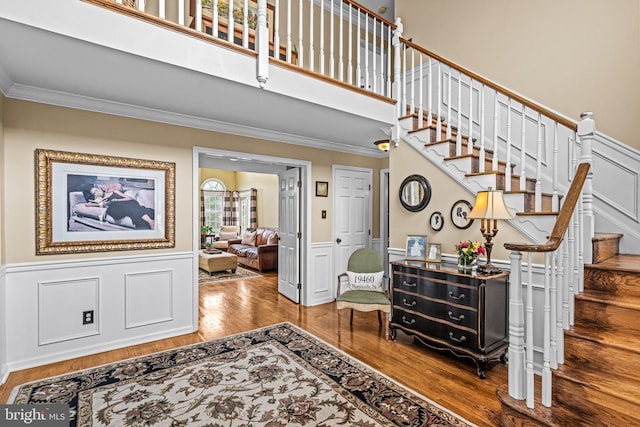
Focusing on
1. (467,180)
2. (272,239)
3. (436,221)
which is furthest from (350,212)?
(272,239)

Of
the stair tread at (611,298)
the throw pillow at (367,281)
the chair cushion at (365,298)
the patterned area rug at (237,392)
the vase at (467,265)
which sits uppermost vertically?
the vase at (467,265)

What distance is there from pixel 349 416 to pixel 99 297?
2.68 m

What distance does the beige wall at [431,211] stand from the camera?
2.94m

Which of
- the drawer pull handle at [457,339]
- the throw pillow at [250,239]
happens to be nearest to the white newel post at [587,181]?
the drawer pull handle at [457,339]

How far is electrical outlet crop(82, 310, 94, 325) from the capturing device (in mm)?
3039

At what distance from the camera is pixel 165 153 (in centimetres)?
351

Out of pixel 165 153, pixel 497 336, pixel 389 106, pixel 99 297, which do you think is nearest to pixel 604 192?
pixel 497 336

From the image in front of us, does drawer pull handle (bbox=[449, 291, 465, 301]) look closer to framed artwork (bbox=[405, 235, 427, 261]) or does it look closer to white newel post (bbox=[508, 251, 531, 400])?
framed artwork (bbox=[405, 235, 427, 261])

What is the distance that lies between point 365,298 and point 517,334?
1.87m

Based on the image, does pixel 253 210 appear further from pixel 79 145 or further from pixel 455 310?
pixel 455 310

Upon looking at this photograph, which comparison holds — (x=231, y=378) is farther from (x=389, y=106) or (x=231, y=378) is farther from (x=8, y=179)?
(x=389, y=106)

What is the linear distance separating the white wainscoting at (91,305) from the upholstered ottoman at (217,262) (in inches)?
120

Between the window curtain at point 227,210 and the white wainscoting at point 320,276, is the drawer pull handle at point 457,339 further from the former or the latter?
the window curtain at point 227,210

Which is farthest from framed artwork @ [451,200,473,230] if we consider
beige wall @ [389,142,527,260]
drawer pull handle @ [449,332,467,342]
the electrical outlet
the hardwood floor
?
the electrical outlet
